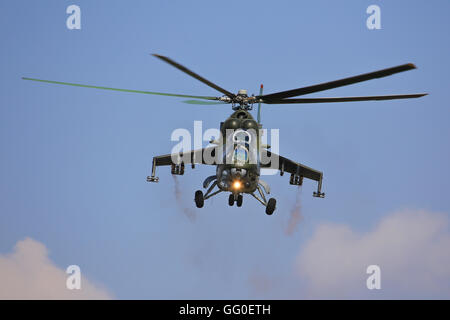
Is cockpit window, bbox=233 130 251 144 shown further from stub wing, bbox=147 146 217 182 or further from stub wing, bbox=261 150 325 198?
stub wing, bbox=261 150 325 198

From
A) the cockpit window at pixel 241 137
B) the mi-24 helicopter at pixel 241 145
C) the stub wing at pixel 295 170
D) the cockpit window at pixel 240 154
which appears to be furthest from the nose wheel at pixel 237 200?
the cockpit window at pixel 241 137

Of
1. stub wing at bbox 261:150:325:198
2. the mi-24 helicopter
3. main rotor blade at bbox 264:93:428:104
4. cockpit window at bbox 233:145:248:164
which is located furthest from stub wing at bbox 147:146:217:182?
main rotor blade at bbox 264:93:428:104

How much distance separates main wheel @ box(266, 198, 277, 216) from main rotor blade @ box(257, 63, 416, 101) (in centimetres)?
749

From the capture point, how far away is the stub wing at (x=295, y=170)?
4534 cm

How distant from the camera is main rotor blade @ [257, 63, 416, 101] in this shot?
25703 mm

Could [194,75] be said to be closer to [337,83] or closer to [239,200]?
[337,83]

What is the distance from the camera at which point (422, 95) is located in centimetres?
3266

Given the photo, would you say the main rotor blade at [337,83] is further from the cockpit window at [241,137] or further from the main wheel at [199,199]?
the main wheel at [199,199]

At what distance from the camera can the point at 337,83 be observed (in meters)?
30.0

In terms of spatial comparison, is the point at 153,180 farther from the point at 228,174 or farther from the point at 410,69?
the point at 410,69

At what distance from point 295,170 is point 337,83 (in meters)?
17.0
